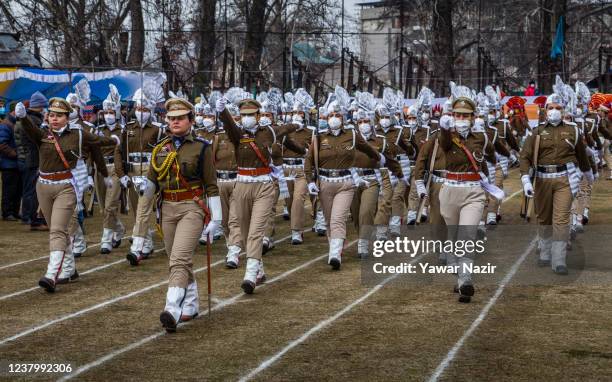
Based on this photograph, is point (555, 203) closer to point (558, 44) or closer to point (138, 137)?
point (138, 137)

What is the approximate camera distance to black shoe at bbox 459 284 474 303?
1143 centimetres

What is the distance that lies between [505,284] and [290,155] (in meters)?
6.81

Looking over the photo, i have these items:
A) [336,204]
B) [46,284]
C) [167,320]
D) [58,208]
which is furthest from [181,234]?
[336,204]

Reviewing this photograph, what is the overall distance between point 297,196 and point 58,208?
561 cm

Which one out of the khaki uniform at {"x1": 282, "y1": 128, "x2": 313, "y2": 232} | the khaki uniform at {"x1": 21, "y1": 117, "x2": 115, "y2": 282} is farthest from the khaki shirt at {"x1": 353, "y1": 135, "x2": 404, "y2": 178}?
the khaki uniform at {"x1": 21, "y1": 117, "x2": 115, "y2": 282}

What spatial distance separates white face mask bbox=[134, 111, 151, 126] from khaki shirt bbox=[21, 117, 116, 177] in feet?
5.90

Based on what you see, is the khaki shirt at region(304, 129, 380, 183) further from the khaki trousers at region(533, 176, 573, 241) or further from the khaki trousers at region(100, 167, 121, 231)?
the khaki trousers at region(100, 167, 121, 231)

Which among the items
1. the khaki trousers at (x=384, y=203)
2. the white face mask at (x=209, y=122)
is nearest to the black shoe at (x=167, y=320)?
the khaki trousers at (x=384, y=203)

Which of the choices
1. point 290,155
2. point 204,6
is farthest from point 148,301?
point 204,6

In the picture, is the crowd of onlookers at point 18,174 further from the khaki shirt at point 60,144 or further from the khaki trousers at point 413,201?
the khaki trousers at point 413,201

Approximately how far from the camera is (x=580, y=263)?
48.1 feet

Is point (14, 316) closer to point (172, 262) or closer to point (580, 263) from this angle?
point (172, 262)

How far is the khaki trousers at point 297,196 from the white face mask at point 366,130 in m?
1.19

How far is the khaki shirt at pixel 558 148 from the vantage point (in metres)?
13.8
